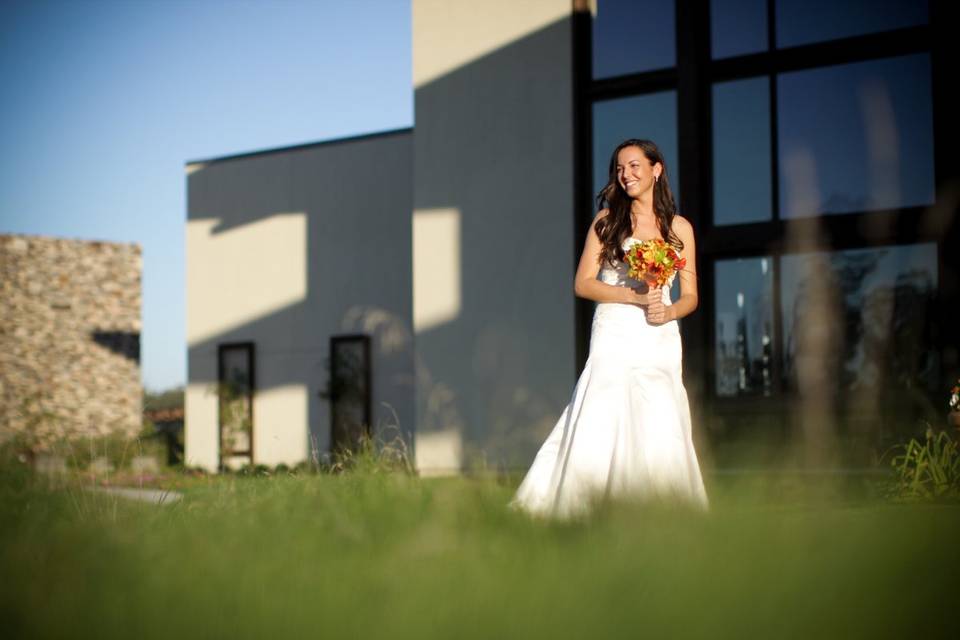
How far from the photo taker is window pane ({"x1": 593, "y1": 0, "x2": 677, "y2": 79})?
34.0 feet

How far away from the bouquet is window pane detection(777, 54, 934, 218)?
5.27 meters

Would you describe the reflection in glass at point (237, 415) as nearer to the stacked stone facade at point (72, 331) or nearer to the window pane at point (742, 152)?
the stacked stone facade at point (72, 331)

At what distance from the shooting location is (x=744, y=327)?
9.74m

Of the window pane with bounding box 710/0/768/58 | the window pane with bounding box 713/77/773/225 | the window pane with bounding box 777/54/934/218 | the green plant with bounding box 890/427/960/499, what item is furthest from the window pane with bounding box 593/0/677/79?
the green plant with bounding box 890/427/960/499

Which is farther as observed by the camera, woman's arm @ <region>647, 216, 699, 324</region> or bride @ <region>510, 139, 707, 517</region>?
woman's arm @ <region>647, 216, 699, 324</region>

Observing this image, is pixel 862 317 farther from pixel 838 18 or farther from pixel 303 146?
pixel 303 146

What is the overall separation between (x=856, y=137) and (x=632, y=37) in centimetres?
250

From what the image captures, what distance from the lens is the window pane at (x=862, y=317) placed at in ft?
29.9

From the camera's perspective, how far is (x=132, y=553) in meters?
3.28

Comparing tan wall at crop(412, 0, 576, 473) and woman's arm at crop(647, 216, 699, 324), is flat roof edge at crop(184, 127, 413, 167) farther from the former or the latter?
woman's arm at crop(647, 216, 699, 324)

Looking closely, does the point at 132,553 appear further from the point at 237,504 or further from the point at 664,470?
the point at 664,470

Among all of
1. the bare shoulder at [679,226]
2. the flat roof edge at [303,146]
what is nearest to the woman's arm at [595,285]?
the bare shoulder at [679,226]

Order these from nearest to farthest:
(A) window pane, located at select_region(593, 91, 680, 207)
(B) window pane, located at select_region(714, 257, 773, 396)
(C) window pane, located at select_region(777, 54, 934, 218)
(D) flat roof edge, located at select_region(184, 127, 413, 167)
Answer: (C) window pane, located at select_region(777, 54, 934, 218)
(B) window pane, located at select_region(714, 257, 773, 396)
(A) window pane, located at select_region(593, 91, 680, 207)
(D) flat roof edge, located at select_region(184, 127, 413, 167)

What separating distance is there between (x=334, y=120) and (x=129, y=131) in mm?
6877
